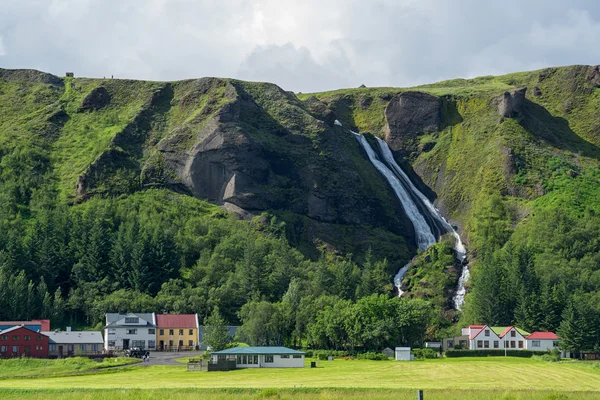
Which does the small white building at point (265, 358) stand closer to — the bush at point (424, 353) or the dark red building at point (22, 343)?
the bush at point (424, 353)

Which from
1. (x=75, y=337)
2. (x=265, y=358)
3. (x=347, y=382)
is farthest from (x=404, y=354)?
(x=75, y=337)

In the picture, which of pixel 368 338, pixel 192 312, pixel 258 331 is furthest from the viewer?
pixel 192 312

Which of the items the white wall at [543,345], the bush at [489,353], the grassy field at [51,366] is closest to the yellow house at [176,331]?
the grassy field at [51,366]

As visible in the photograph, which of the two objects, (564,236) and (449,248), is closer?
(564,236)

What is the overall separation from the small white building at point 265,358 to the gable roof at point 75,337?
1385 inches

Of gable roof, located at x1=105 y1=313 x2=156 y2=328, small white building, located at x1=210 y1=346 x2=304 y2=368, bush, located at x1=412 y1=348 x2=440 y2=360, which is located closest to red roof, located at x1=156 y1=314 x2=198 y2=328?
gable roof, located at x1=105 y1=313 x2=156 y2=328

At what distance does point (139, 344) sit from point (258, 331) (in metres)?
21.8

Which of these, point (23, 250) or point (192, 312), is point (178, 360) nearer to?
point (192, 312)

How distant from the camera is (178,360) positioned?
11862 cm

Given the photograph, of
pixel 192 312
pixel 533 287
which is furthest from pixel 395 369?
pixel 192 312

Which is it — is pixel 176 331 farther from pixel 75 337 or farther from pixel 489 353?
pixel 489 353

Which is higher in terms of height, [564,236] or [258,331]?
[564,236]

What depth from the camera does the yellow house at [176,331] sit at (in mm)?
149375

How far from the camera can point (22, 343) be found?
128 metres
